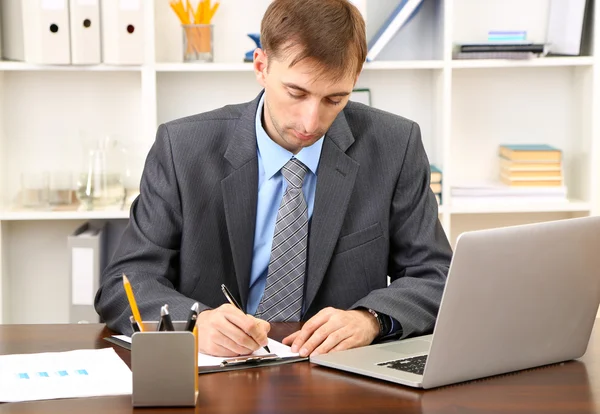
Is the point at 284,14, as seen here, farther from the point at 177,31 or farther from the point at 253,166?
the point at 177,31

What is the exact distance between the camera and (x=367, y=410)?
1.15 m

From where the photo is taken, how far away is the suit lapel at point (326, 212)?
180 centimetres

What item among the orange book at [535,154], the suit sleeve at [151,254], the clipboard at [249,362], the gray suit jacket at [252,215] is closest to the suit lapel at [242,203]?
the gray suit jacket at [252,215]

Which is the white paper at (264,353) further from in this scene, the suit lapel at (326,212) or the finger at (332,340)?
the suit lapel at (326,212)

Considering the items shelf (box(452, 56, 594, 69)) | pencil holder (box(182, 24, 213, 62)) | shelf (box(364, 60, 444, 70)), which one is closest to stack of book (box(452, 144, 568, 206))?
shelf (box(452, 56, 594, 69))

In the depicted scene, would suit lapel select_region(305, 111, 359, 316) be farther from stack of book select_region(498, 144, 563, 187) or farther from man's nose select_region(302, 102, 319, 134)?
stack of book select_region(498, 144, 563, 187)

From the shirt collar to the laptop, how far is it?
0.53 m

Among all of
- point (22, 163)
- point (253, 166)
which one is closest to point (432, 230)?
point (253, 166)

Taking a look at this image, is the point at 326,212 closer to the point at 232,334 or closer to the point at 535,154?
the point at 232,334

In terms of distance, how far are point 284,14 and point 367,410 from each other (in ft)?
2.65

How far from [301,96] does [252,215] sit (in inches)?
11.6

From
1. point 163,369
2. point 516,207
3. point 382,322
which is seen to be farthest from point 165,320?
point 516,207

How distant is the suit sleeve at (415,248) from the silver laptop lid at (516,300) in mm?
268

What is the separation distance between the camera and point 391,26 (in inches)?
119
